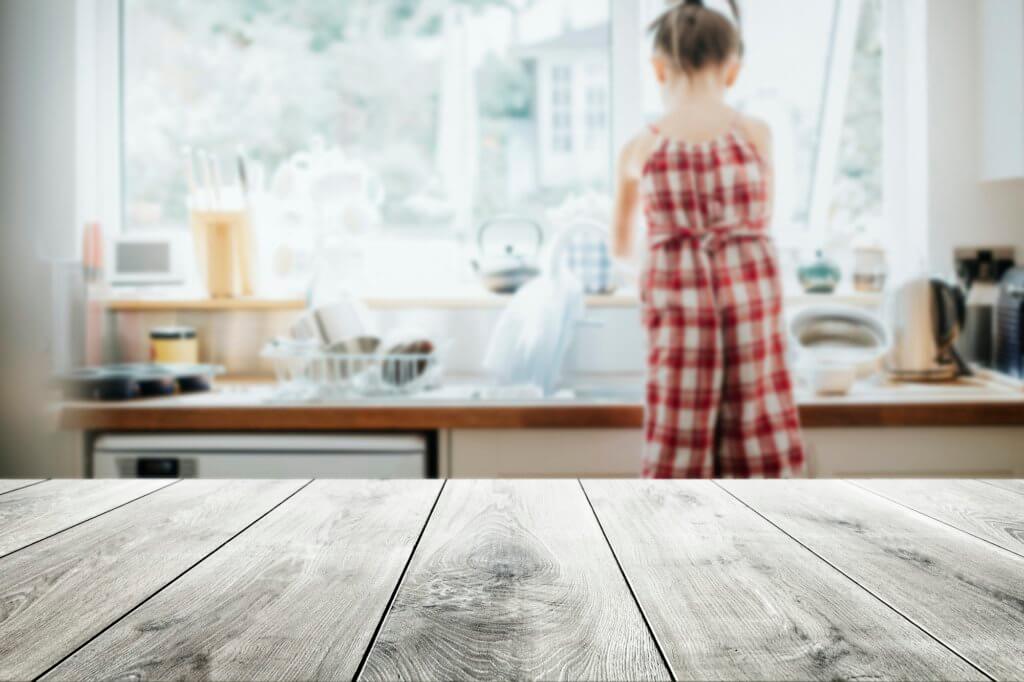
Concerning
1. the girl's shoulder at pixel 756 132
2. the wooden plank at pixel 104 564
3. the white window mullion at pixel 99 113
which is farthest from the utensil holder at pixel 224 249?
the wooden plank at pixel 104 564

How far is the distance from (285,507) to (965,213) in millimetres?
2101

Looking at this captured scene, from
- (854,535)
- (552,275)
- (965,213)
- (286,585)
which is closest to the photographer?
(286,585)

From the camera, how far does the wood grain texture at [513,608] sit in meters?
0.39

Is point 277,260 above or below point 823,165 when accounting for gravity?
below

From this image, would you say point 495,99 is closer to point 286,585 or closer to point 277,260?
point 277,260

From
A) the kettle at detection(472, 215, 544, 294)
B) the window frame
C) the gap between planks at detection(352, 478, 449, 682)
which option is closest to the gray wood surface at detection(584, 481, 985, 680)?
the gap between planks at detection(352, 478, 449, 682)

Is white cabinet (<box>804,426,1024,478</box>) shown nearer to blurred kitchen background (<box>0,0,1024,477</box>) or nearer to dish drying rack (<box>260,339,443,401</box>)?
blurred kitchen background (<box>0,0,1024,477</box>)

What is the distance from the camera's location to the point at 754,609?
47 cm

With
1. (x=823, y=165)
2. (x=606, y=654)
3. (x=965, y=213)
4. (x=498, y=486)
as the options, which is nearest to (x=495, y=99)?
(x=823, y=165)

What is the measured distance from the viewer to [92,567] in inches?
21.7

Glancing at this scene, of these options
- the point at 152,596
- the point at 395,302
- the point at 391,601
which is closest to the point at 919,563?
the point at 391,601

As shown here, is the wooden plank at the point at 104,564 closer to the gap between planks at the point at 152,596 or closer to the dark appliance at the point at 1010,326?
the gap between planks at the point at 152,596

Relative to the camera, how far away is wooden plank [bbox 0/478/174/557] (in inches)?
25.6

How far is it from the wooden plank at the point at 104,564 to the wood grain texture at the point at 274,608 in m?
0.02
